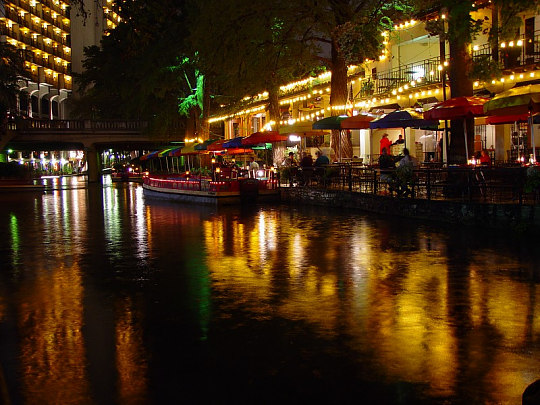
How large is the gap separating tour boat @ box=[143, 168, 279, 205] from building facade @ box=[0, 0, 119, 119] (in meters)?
61.4

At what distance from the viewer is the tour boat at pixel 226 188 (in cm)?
2631

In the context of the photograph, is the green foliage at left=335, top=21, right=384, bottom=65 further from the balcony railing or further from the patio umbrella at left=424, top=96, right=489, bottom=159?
the balcony railing

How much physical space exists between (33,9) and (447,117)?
92.6 metres

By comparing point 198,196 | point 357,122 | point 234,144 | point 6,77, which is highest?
point 6,77

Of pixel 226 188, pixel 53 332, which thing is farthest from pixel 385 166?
pixel 53 332

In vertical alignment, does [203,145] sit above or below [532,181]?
above

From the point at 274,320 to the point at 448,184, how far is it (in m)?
10.9

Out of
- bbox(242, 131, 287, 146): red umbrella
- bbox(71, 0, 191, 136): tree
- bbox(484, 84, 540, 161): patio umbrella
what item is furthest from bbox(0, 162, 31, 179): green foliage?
bbox(484, 84, 540, 161): patio umbrella

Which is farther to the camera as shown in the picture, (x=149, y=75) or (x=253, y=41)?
(x=149, y=75)

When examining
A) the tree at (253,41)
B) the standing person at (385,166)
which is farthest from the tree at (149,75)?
the standing person at (385,166)

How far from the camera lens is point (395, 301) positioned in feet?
26.8

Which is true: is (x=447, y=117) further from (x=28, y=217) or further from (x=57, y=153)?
(x=57, y=153)

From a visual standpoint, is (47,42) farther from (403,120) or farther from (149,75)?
(403,120)

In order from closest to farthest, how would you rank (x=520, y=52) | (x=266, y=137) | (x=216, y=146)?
(x=520, y=52), (x=266, y=137), (x=216, y=146)
